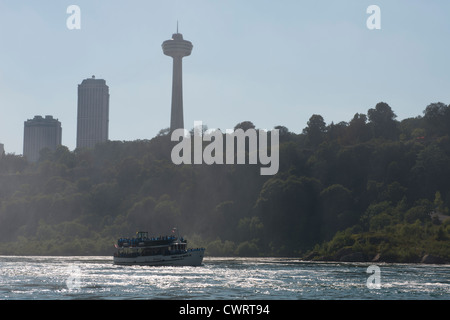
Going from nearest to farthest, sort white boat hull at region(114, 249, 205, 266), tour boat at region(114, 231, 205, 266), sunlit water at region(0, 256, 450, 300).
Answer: sunlit water at region(0, 256, 450, 300), white boat hull at region(114, 249, 205, 266), tour boat at region(114, 231, 205, 266)

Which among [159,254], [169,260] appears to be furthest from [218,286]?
[159,254]

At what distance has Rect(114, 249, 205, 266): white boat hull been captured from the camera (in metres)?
136

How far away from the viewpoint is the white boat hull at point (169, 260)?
136 m

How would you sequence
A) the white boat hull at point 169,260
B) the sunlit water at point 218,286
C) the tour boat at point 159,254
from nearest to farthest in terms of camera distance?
the sunlit water at point 218,286 → the white boat hull at point 169,260 → the tour boat at point 159,254

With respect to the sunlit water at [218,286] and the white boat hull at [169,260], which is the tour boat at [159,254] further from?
the sunlit water at [218,286]

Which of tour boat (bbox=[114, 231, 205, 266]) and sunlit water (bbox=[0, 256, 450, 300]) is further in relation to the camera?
tour boat (bbox=[114, 231, 205, 266])

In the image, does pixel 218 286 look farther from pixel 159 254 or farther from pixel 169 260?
pixel 159 254

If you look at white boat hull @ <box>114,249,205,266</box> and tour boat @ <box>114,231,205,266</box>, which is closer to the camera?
white boat hull @ <box>114,249,205,266</box>

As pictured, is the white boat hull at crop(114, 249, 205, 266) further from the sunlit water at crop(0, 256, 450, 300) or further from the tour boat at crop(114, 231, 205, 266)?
the sunlit water at crop(0, 256, 450, 300)

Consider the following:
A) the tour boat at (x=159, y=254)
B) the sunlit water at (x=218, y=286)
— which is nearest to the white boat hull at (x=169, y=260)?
the tour boat at (x=159, y=254)

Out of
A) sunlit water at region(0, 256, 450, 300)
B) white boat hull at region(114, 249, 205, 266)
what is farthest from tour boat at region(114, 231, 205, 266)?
sunlit water at region(0, 256, 450, 300)

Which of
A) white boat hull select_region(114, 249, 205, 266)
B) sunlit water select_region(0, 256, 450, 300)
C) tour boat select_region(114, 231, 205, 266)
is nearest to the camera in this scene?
sunlit water select_region(0, 256, 450, 300)
